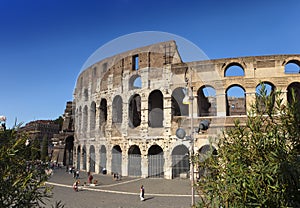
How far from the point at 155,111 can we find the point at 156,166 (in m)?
5.02

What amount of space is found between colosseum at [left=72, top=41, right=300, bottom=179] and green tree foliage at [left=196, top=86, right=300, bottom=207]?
13170 mm

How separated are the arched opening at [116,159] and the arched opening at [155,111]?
415cm

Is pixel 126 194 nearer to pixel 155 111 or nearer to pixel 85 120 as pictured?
pixel 155 111

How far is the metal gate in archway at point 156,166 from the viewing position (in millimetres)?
20875

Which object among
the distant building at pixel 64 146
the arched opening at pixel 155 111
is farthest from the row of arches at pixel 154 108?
the distant building at pixel 64 146

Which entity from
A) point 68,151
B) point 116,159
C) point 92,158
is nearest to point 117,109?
point 116,159

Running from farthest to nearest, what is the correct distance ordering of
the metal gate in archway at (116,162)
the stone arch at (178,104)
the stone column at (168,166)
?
the metal gate in archway at (116,162) < the stone arch at (178,104) < the stone column at (168,166)

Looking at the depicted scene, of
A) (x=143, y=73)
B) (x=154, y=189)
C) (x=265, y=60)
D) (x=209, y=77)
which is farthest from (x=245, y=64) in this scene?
(x=154, y=189)

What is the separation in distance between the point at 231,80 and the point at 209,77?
1.85 metres

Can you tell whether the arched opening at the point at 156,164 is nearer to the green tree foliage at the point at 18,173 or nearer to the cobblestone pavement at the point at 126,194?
the cobblestone pavement at the point at 126,194

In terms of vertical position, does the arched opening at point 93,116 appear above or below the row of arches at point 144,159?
above

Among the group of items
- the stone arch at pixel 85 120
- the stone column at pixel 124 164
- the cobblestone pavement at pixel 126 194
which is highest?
the stone arch at pixel 85 120

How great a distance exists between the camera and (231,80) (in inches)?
786

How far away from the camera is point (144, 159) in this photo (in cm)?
2155
